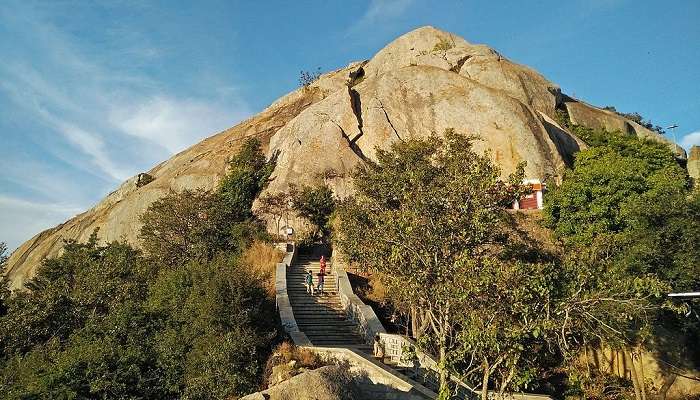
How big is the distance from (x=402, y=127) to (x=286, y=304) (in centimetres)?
2099

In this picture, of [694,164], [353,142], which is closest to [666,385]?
[353,142]

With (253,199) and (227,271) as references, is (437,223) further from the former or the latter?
(253,199)

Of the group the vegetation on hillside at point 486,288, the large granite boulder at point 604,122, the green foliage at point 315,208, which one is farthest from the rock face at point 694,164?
the green foliage at point 315,208

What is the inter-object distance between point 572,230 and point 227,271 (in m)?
17.7

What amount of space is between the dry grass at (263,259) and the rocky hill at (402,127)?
7.40 metres

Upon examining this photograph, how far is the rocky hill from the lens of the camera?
115 feet

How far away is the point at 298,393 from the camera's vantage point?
11508 mm

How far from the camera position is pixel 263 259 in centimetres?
2667

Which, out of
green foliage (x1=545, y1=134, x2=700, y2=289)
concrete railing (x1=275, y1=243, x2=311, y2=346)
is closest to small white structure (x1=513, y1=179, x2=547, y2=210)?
green foliage (x1=545, y1=134, x2=700, y2=289)

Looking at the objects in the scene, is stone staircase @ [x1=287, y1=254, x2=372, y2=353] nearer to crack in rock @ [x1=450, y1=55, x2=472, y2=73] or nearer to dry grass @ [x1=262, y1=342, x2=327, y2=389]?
dry grass @ [x1=262, y1=342, x2=327, y2=389]

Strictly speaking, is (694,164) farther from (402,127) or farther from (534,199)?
(402,127)

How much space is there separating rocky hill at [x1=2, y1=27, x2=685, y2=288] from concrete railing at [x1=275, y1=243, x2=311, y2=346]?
335 inches

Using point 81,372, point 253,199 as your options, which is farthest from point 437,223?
point 253,199

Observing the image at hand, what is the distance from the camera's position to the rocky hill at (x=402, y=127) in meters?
35.1
